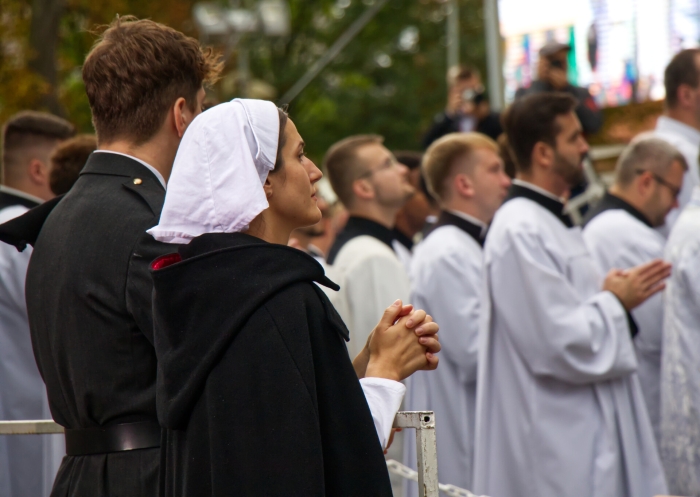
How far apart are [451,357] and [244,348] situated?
3446 mm

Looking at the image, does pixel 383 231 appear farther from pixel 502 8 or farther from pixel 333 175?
pixel 502 8

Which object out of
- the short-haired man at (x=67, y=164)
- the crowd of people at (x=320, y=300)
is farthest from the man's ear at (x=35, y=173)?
the short-haired man at (x=67, y=164)

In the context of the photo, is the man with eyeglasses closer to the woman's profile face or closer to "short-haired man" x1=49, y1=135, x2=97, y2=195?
"short-haired man" x1=49, y1=135, x2=97, y2=195

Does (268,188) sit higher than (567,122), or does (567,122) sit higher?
(567,122)

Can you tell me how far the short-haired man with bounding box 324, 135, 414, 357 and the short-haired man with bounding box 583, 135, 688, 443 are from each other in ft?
4.24

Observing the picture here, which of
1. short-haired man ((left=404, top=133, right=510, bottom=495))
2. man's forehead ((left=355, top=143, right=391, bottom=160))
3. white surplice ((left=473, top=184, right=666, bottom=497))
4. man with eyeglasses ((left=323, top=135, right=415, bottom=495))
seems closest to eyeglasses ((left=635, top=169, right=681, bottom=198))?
short-haired man ((left=404, top=133, right=510, bottom=495))

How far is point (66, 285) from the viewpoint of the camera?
8.72 ft

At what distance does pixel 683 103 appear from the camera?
6961mm

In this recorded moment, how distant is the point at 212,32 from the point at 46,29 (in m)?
4.54

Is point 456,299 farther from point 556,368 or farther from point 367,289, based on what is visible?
point 556,368

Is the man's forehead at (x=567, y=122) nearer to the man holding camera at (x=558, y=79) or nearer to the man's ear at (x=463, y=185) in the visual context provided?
the man's ear at (x=463, y=185)

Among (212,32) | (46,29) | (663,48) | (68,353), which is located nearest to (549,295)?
(68,353)

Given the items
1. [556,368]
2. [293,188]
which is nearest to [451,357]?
[556,368]


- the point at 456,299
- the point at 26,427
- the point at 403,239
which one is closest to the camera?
the point at 26,427
